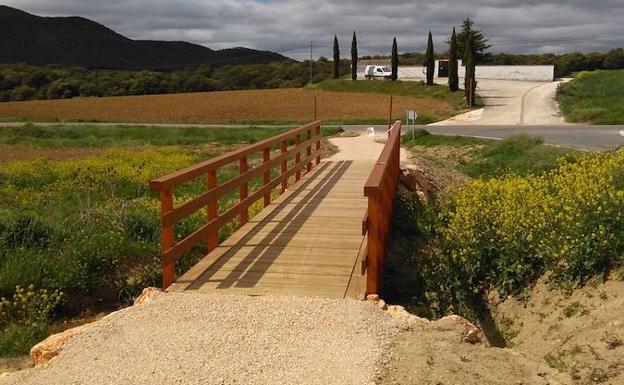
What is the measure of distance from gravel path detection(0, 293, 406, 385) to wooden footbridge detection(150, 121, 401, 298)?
20.7 inches

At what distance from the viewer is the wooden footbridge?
20.7ft

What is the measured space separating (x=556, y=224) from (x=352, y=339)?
3360 mm

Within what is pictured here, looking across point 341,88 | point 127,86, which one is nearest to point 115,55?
point 127,86

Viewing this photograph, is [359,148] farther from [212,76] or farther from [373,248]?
[212,76]

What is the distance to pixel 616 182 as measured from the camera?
7691 millimetres

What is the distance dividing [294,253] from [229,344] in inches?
105

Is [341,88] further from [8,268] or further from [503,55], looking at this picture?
[8,268]

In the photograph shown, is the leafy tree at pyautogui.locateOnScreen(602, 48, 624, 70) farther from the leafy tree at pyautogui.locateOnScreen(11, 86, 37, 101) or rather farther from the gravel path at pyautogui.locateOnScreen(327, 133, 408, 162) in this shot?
the gravel path at pyautogui.locateOnScreen(327, 133, 408, 162)

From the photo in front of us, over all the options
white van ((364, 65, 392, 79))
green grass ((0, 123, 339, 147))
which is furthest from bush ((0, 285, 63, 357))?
white van ((364, 65, 392, 79))

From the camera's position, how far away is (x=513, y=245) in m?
7.51

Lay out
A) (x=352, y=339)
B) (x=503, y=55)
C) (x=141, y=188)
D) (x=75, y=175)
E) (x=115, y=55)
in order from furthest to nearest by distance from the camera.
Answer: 1. (x=115, y=55)
2. (x=503, y=55)
3. (x=75, y=175)
4. (x=141, y=188)
5. (x=352, y=339)

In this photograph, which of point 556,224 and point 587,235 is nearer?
point 587,235

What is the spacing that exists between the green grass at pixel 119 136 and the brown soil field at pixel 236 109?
1162cm

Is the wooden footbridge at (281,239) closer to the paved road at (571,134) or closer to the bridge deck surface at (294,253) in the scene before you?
the bridge deck surface at (294,253)
